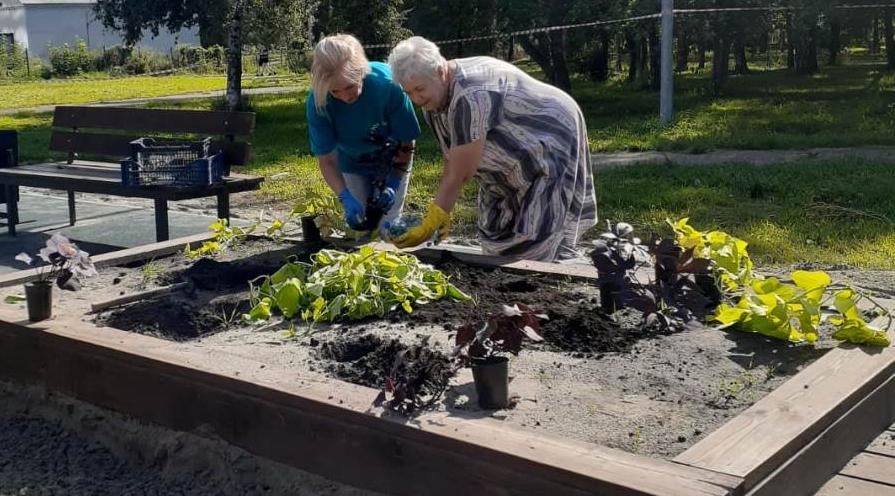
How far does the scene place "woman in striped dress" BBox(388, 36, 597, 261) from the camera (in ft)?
12.8

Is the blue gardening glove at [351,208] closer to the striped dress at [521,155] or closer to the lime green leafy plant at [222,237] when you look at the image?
the striped dress at [521,155]

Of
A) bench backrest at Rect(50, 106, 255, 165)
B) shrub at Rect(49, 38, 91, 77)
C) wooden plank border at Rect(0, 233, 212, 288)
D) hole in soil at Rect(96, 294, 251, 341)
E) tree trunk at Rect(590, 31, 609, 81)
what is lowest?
hole in soil at Rect(96, 294, 251, 341)

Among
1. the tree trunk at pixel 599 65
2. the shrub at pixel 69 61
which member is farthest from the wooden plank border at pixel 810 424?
the shrub at pixel 69 61

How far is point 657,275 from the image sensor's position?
12.0 feet

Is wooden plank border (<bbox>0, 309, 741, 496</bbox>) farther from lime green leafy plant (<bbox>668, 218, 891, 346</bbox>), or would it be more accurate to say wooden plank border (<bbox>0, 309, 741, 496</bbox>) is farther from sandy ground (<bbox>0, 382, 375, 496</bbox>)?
lime green leafy plant (<bbox>668, 218, 891, 346</bbox>)

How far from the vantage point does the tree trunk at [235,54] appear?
17.3 meters

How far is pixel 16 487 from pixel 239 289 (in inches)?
52.7

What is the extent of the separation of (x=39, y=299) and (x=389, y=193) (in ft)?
5.51

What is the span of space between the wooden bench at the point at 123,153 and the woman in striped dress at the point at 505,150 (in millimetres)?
2904

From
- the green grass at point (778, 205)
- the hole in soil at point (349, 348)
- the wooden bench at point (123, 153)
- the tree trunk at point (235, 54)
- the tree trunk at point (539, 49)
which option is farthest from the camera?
the tree trunk at point (539, 49)

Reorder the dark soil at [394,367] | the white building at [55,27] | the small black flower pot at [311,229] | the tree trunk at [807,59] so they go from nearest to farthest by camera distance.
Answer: the dark soil at [394,367], the small black flower pot at [311,229], the tree trunk at [807,59], the white building at [55,27]

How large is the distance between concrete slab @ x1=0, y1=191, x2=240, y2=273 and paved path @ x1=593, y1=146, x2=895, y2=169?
422cm

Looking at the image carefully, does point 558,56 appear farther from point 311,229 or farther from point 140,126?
point 311,229

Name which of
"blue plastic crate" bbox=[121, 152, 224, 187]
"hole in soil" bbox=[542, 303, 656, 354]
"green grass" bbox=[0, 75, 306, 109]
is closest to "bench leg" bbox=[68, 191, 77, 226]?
"blue plastic crate" bbox=[121, 152, 224, 187]
